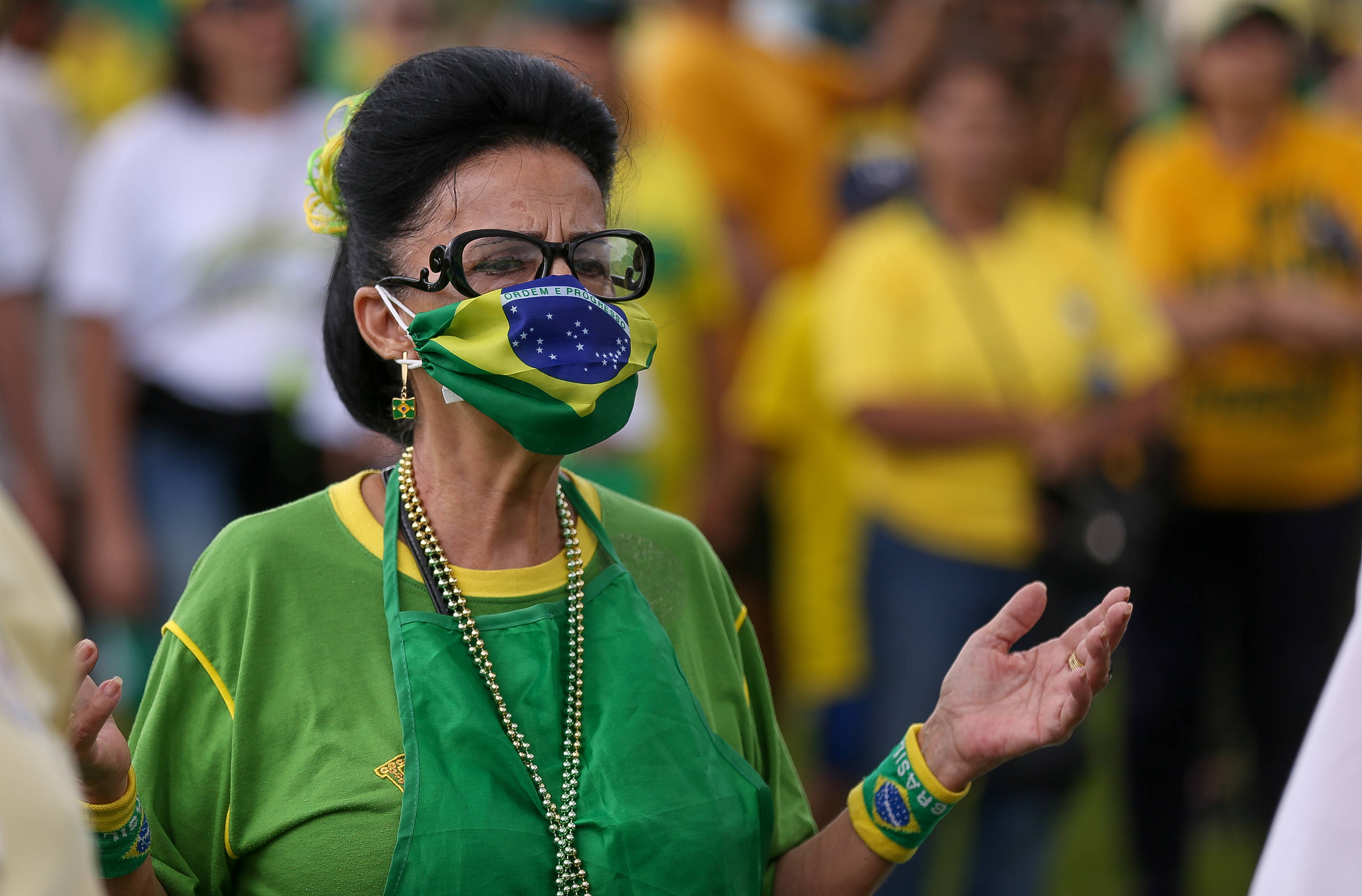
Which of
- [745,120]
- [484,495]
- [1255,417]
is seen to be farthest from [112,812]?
[745,120]

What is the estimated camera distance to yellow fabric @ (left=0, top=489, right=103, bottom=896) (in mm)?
1397

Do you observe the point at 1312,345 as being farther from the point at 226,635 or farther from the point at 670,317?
the point at 226,635

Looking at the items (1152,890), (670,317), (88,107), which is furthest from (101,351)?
(1152,890)

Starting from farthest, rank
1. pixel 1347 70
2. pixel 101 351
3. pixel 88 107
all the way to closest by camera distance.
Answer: pixel 1347 70 → pixel 88 107 → pixel 101 351

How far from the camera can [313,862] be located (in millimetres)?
2316

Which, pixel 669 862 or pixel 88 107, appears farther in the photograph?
pixel 88 107

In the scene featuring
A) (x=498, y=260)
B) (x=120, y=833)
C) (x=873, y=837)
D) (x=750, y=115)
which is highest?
(x=498, y=260)

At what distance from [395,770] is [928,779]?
76cm

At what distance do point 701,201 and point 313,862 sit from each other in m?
3.71

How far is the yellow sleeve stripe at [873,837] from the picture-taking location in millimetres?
2545

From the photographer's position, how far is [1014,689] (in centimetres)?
252

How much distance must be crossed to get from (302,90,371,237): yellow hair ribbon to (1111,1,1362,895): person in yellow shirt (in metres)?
3.34

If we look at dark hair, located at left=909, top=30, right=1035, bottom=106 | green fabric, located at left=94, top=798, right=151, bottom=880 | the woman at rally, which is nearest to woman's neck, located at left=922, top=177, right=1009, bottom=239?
dark hair, located at left=909, top=30, right=1035, bottom=106

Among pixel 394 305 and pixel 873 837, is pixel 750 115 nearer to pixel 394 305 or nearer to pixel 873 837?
pixel 394 305
